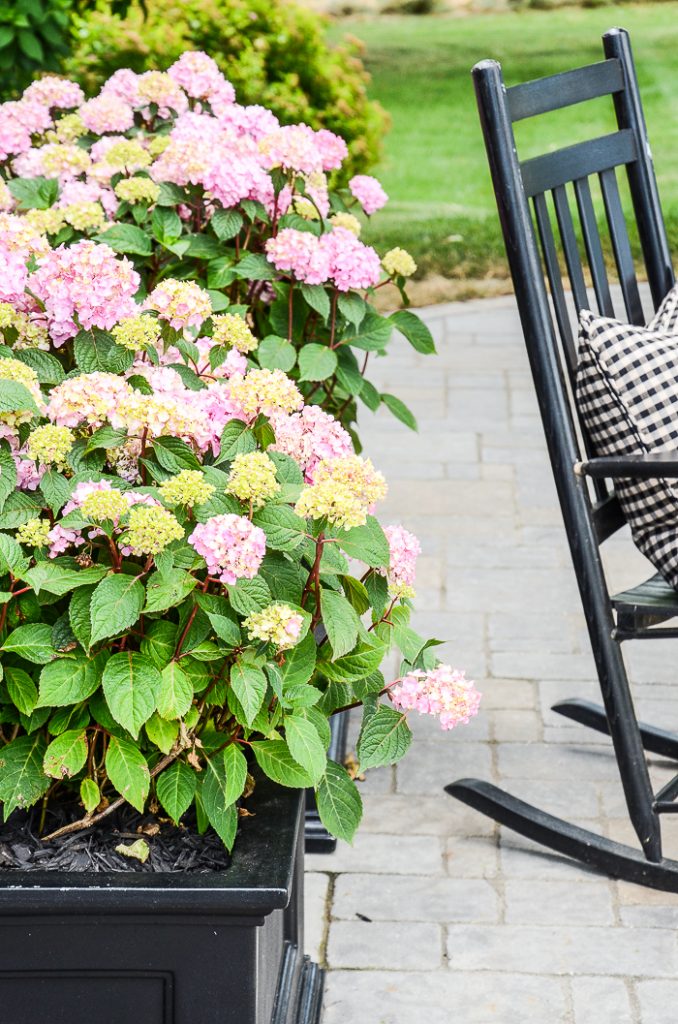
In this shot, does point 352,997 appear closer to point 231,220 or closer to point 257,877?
point 257,877

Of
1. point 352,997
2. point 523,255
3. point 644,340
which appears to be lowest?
point 352,997

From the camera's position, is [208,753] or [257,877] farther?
[208,753]

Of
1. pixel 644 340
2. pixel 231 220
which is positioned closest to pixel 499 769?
pixel 644 340

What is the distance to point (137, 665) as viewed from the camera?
1.42 metres

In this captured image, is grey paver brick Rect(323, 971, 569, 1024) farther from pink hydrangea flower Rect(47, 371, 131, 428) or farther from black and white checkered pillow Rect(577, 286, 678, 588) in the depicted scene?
pink hydrangea flower Rect(47, 371, 131, 428)

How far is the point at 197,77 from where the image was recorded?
8.13ft

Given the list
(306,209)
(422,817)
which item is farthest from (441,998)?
(306,209)

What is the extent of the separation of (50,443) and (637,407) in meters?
0.94

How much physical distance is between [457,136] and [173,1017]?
25.2ft

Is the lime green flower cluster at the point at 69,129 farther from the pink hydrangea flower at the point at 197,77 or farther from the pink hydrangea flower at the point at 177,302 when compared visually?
the pink hydrangea flower at the point at 177,302

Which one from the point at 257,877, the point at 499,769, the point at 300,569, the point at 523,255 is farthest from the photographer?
the point at 499,769

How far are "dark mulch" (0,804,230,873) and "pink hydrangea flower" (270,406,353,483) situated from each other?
0.44 m

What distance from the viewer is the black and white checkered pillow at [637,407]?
200cm

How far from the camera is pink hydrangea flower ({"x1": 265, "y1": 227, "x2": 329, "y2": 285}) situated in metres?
2.07
